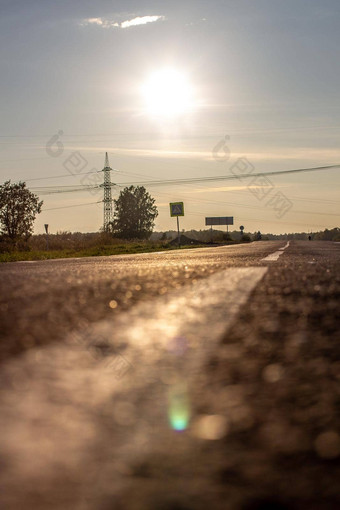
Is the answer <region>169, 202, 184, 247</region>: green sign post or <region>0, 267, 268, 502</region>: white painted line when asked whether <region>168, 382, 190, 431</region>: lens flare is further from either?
<region>169, 202, 184, 247</region>: green sign post

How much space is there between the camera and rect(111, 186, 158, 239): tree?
13588cm

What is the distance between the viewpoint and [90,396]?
1.88 m

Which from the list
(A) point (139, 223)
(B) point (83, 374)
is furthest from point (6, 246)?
(A) point (139, 223)

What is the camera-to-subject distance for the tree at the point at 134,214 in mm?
135875

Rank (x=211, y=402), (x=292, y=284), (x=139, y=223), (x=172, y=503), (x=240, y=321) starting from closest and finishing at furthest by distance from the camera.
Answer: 1. (x=172, y=503)
2. (x=211, y=402)
3. (x=240, y=321)
4. (x=292, y=284)
5. (x=139, y=223)

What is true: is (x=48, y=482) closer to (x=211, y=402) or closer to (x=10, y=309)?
(x=211, y=402)

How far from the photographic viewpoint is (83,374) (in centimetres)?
222

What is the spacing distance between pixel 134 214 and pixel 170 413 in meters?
135

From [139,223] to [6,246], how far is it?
280 feet

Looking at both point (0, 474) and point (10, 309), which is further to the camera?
point (10, 309)

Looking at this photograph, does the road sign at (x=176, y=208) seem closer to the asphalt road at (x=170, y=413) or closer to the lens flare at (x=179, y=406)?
the asphalt road at (x=170, y=413)

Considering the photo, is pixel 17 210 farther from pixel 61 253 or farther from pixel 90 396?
pixel 90 396

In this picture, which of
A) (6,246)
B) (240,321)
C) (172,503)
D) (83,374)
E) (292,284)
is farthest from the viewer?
(6,246)

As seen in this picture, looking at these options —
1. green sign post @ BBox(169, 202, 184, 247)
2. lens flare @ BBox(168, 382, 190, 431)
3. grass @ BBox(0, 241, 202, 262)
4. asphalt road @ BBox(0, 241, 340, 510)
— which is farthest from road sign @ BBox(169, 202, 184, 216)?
lens flare @ BBox(168, 382, 190, 431)
